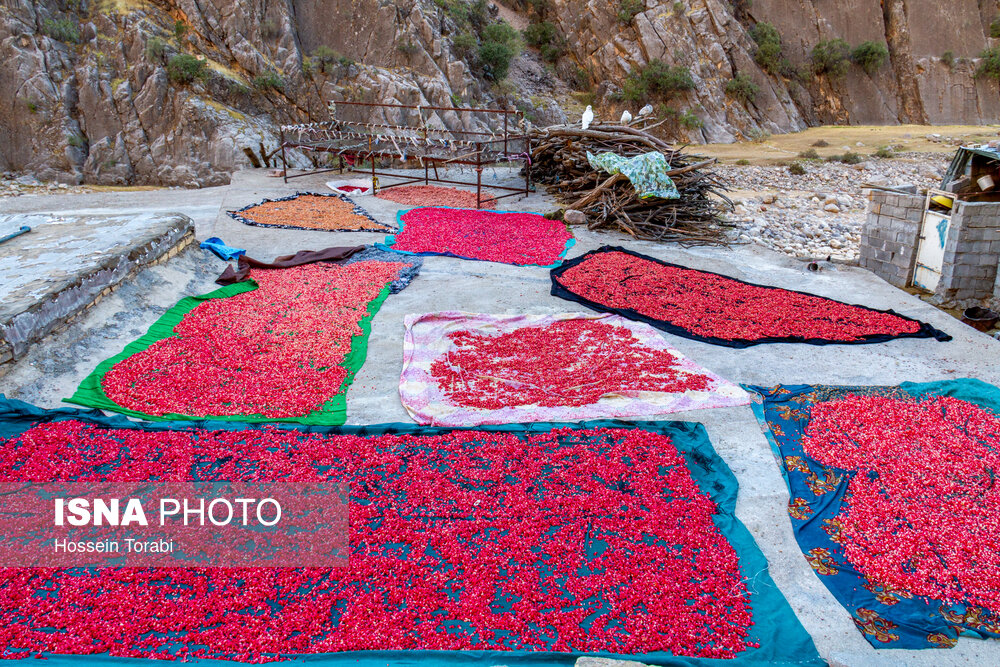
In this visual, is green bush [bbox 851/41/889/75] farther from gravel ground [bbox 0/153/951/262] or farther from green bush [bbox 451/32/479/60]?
green bush [bbox 451/32/479/60]

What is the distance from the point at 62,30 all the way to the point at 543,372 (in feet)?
66.2

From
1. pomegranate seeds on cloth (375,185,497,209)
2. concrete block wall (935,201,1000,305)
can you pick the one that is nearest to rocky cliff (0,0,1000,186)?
pomegranate seeds on cloth (375,185,497,209)

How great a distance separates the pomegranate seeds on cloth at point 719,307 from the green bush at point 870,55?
1089 inches

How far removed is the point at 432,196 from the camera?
40.6ft

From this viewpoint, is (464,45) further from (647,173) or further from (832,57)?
(832,57)

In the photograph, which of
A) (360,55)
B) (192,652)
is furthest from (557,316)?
(360,55)

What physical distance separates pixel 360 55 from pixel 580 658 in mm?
22163

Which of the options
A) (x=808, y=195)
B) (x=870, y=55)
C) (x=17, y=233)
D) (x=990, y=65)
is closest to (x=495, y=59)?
Result: (x=808, y=195)

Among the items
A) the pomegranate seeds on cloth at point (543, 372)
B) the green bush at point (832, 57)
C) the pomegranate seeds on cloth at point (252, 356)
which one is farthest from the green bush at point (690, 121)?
the pomegranate seeds on cloth at point (543, 372)

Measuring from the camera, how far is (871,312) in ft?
20.9

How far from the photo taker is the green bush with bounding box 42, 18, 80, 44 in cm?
1783

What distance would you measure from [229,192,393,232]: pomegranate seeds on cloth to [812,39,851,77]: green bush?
25.8 m

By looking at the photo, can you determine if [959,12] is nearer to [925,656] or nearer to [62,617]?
[925,656]

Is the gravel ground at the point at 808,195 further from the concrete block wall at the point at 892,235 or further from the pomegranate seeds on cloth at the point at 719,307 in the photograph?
the pomegranate seeds on cloth at the point at 719,307
